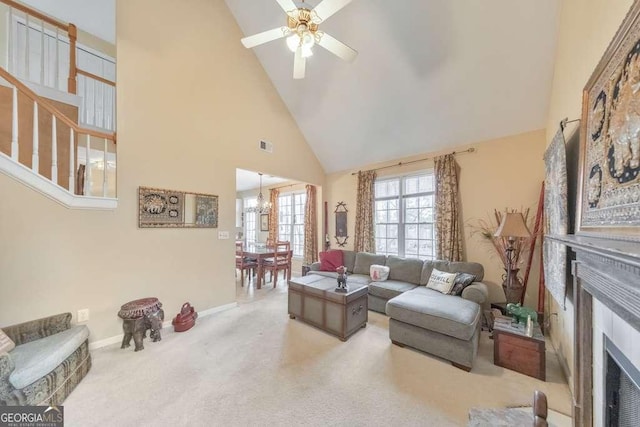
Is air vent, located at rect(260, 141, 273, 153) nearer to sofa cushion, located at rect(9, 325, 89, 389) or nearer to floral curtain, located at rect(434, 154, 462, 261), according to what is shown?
floral curtain, located at rect(434, 154, 462, 261)

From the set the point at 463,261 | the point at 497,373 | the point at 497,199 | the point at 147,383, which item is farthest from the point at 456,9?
the point at 147,383

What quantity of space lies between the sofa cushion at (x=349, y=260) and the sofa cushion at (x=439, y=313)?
1.82 m

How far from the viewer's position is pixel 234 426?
1.60 m

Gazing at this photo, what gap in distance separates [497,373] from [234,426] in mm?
2290

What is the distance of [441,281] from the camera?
3293mm

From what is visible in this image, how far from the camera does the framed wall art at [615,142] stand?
36.8 inches

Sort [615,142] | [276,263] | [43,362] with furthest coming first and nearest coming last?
[276,263], [43,362], [615,142]

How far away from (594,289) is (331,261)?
3.71 meters

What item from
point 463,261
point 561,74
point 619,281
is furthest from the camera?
point 463,261

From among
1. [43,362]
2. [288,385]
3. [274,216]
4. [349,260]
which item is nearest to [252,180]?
[274,216]

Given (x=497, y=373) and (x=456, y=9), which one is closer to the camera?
(x=497, y=373)

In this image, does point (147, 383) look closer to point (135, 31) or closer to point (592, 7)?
point (135, 31)

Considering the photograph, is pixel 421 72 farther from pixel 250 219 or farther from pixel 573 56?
pixel 250 219

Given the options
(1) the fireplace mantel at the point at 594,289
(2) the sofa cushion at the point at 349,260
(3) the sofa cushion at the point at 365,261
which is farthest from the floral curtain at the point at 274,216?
(1) the fireplace mantel at the point at 594,289
